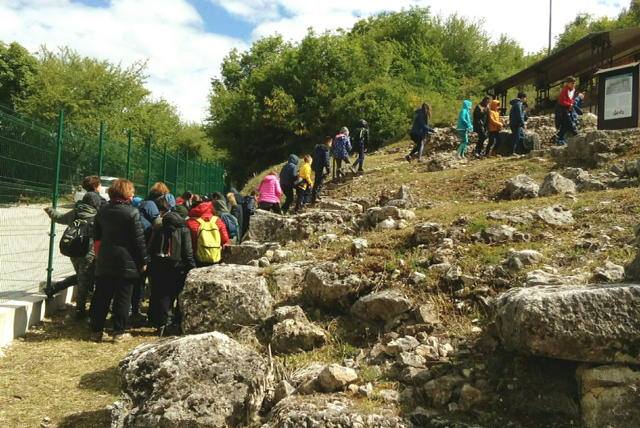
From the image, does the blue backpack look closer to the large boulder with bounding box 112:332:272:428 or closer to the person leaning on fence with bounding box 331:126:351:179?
the large boulder with bounding box 112:332:272:428

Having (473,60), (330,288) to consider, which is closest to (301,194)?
(330,288)

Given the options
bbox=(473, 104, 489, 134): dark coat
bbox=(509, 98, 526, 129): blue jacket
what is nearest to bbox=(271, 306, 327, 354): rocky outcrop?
bbox=(509, 98, 526, 129): blue jacket

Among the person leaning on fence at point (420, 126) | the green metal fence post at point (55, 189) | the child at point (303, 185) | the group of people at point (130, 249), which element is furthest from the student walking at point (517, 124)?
the green metal fence post at point (55, 189)

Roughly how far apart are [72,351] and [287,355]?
7.86 feet

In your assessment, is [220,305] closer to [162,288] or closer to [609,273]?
[162,288]

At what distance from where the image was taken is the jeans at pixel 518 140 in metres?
15.7

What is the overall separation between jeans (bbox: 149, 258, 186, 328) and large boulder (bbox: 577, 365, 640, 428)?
4.71 metres

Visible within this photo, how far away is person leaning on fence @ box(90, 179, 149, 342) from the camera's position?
6.75 m

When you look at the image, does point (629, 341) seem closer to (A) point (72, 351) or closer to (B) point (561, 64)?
(A) point (72, 351)

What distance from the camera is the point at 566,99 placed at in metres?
14.5

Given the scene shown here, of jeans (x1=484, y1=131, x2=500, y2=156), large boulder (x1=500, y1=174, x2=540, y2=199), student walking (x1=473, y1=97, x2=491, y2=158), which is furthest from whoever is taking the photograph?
student walking (x1=473, y1=97, x2=491, y2=158)

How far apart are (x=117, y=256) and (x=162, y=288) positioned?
2.48ft

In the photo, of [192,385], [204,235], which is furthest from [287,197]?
[192,385]

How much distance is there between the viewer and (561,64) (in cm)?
2408
